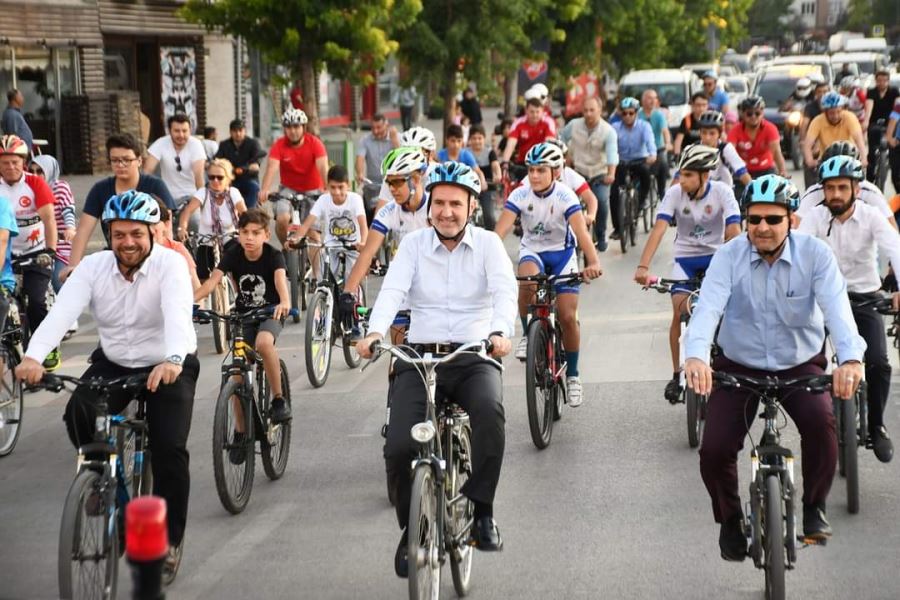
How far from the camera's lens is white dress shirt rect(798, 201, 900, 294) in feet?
27.0

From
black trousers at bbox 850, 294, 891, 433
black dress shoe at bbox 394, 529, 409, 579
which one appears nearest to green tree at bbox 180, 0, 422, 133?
black trousers at bbox 850, 294, 891, 433

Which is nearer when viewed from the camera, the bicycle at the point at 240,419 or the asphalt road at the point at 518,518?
the asphalt road at the point at 518,518

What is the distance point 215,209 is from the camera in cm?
1376

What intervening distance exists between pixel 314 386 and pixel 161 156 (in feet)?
14.6

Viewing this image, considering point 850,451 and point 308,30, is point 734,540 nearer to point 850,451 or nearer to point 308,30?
point 850,451

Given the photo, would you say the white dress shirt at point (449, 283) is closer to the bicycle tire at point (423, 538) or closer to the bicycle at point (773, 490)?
the bicycle tire at point (423, 538)

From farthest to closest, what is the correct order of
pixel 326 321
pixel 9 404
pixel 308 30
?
pixel 308 30 → pixel 326 321 → pixel 9 404

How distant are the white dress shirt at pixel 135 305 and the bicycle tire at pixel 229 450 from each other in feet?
2.93

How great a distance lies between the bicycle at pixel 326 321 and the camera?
37.6 feet

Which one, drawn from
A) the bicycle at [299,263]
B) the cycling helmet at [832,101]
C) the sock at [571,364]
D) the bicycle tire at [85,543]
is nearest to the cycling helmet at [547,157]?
the sock at [571,364]

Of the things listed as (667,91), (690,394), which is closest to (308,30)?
(690,394)

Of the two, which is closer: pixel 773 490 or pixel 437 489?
pixel 773 490

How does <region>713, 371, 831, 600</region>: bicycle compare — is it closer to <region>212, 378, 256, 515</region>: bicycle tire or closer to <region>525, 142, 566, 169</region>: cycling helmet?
<region>212, 378, 256, 515</region>: bicycle tire

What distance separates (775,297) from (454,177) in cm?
149
